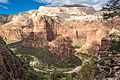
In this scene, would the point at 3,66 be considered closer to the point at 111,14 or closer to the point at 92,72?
the point at 92,72

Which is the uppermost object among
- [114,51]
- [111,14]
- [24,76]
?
[111,14]

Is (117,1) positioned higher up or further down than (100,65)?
higher up

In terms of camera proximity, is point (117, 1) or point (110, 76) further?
point (110, 76)

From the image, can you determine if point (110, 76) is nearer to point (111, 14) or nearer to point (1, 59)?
point (111, 14)

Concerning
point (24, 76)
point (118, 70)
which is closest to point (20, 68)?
point (24, 76)

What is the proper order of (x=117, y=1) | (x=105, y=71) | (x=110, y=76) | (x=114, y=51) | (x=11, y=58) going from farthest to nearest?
(x=11, y=58) → (x=105, y=71) → (x=110, y=76) → (x=114, y=51) → (x=117, y=1)

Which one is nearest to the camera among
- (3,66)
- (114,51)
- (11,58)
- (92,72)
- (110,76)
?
(114,51)
